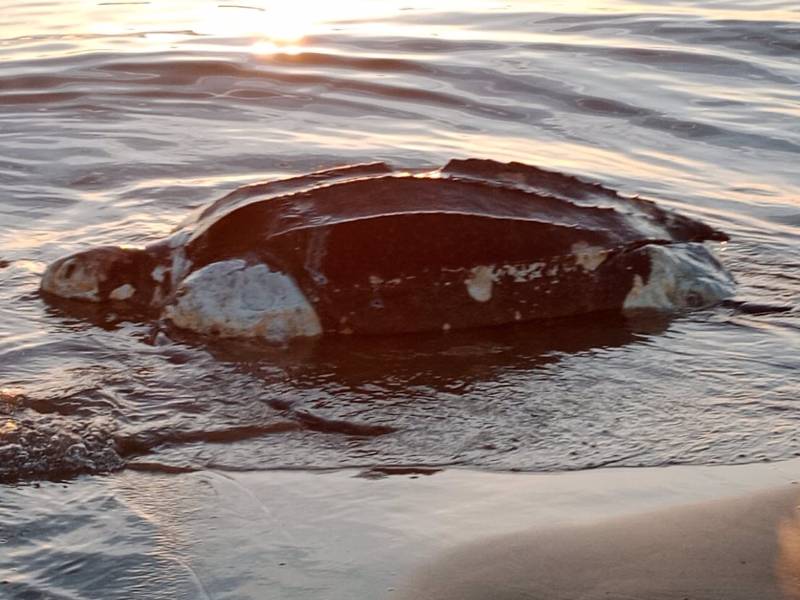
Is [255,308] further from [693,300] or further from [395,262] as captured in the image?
[693,300]

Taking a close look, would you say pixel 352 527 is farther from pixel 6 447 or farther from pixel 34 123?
pixel 34 123

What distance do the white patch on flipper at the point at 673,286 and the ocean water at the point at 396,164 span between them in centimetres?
10

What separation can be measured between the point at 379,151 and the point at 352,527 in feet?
13.9

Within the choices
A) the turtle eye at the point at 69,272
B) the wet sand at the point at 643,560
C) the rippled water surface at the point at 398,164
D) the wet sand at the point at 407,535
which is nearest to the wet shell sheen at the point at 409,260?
the rippled water surface at the point at 398,164

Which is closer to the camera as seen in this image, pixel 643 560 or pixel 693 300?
pixel 643 560

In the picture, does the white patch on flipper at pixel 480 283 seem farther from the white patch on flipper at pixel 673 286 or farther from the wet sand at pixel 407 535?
the wet sand at pixel 407 535

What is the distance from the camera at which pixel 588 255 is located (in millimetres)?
4211

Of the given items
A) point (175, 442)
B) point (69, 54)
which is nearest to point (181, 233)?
point (175, 442)

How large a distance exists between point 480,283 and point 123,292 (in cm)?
123

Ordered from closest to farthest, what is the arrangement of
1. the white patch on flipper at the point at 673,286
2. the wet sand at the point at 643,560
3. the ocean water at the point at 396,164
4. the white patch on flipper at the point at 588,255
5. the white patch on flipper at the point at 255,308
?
the wet sand at the point at 643,560
the ocean water at the point at 396,164
the white patch on flipper at the point at 255,308
the white patch on flipper at the point at 588,255
the white patch on flipper at the point at 673,286

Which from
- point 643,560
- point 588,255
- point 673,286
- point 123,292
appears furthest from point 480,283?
point 643,560

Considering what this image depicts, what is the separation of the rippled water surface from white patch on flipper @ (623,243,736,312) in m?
0.11

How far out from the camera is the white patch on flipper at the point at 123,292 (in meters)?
4.36

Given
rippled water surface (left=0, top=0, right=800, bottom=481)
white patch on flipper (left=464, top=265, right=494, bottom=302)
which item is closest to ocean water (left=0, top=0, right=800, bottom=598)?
rippled water surface (left=0, top=0, right=800, bottom=481)
